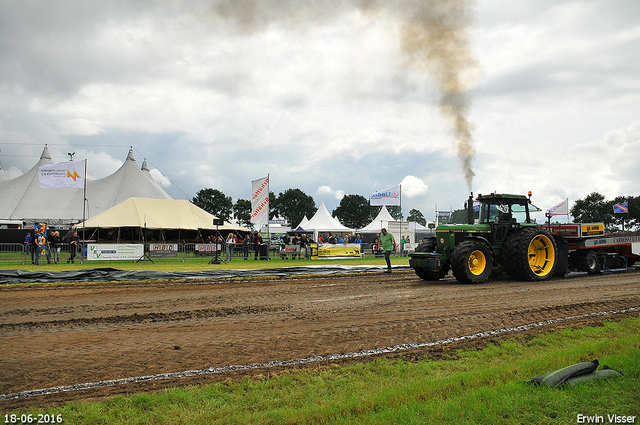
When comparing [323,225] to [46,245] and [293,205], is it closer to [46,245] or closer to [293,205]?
[46,245]

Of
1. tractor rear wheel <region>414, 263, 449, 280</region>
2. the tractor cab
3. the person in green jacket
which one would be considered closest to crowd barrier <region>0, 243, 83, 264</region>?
the person in green jacket

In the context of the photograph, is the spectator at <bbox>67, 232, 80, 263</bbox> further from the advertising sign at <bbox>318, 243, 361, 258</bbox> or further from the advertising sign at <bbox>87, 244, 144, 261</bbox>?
the advertising sign at <bbox>318, 243, 361, 258</bbox>

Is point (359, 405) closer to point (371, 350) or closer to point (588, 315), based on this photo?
point (371, 350)

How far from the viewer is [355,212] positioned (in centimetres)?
10675

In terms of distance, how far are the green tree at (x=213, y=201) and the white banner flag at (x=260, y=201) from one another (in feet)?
195

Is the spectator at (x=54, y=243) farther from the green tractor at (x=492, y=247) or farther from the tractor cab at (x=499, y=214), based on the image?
the tractor cab at (x=499, y=214)

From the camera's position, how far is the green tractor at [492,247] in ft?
39.1

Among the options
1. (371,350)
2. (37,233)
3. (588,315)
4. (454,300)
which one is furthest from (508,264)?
(37,233)

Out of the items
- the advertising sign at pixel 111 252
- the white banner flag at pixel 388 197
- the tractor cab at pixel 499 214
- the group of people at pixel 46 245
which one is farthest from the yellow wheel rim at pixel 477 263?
the white banner flag at pixel 388 197

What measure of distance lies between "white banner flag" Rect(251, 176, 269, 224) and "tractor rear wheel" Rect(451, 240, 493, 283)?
47.1 feet

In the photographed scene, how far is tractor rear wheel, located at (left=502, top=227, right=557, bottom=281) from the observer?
12172 mm

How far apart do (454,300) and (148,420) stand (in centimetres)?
699

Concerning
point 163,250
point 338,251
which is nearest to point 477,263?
point 338,251

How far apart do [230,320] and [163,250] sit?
788 inches
